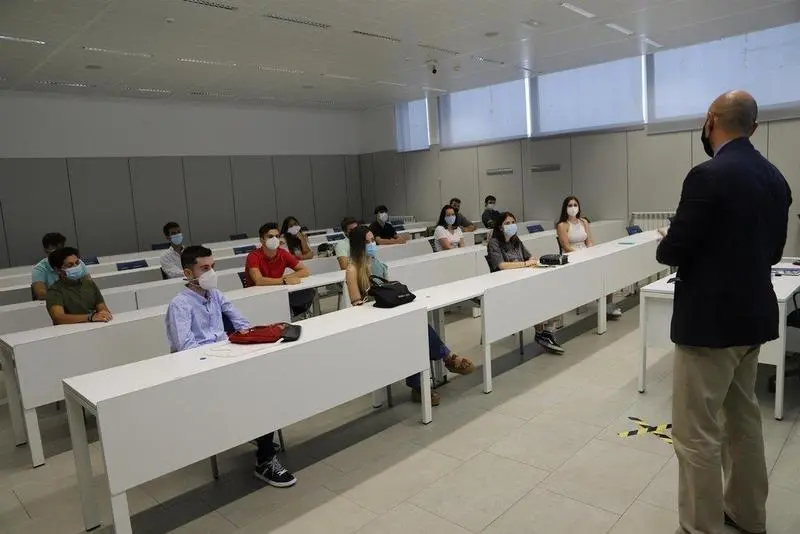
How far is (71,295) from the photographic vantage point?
3.83 meters

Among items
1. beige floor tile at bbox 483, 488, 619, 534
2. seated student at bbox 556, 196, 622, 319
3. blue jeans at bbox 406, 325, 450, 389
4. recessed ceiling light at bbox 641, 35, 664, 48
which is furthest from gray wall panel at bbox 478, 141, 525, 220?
beige floor tile at bbox 483, 488, 619, 534

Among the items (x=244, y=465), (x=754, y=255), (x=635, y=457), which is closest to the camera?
(x=754, y=255)

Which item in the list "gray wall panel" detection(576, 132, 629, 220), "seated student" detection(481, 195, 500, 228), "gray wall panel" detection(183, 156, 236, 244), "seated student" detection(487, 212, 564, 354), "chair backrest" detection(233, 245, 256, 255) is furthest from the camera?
"gray wall panel" detection(183, 156, 236, 244)

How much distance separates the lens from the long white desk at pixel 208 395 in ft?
7.46

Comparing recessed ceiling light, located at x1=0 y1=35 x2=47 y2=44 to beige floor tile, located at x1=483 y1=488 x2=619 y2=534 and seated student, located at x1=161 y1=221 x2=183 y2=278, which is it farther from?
beige floor tile, located at x1=483 y1=488 x2=619 y2=534

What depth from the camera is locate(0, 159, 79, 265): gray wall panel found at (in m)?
8.76

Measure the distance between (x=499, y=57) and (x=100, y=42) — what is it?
16.7 feet

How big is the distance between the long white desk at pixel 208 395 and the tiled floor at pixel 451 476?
1.27ft

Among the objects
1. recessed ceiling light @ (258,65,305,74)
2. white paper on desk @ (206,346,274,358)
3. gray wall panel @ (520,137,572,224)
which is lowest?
white paper on desk @ (206,346,274,358)

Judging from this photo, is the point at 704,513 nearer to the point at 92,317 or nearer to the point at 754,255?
the point at 754,255

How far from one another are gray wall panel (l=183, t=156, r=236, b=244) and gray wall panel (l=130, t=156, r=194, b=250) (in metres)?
0.14

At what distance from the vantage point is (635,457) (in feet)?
9.78

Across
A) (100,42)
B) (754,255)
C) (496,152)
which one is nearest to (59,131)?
(100,42)

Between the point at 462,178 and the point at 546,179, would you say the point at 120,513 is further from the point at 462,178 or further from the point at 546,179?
the point at 462,178
